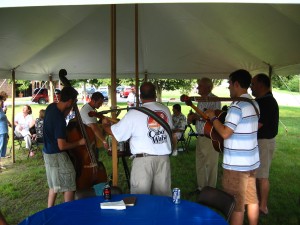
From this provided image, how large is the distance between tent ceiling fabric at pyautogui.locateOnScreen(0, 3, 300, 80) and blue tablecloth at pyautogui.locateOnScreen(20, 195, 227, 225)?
8.93 ft

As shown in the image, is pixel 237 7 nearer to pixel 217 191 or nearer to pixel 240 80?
pixel 240 80

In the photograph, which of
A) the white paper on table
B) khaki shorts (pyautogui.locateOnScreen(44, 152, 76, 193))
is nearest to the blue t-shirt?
khaki shorts (pyautogui.locateOnScreen(44, 152, 76, 193))

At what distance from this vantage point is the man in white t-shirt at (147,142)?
315 cm

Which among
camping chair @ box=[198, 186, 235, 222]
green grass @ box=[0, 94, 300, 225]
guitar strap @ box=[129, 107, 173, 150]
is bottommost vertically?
green grass @ box=[0, 94, 300, 225]

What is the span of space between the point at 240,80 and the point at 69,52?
523cm

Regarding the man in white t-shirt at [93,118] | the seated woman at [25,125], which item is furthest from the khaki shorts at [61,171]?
the seated woman at [25,125]

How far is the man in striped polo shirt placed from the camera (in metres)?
2.90

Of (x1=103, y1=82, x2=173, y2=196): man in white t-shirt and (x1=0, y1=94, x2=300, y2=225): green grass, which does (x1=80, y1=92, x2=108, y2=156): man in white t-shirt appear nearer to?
(x1=103, y1=82, x2=173, y2=196): man in white t-shirt

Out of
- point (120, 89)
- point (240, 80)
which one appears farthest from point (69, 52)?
point (120, 89)

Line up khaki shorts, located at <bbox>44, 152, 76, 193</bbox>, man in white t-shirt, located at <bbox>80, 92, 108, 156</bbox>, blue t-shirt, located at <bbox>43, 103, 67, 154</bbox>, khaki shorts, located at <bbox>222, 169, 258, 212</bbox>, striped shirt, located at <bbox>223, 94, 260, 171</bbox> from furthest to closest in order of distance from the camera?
1. man in white t-shirt, located at <bbox>80, 92, 108, 156</bbox>
2. khaki shorts, located at <bbox>44, 152, 76, 193</bbox>
3. blue t-shirt, located at <bbox>43, 103, 67, 154</bbox>
4. khaki shorts, located at <bbox>222, 169, 258, 212</bbox>
5. striped shirt, located at <bbox>223, 94, 260, 171</bbox>

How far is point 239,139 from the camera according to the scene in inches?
117

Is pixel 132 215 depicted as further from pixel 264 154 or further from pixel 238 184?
pixel 264 154

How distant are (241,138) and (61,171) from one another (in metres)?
2.18

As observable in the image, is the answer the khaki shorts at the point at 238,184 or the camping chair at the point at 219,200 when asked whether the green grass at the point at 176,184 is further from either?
the camping chair at the point at 219,200
